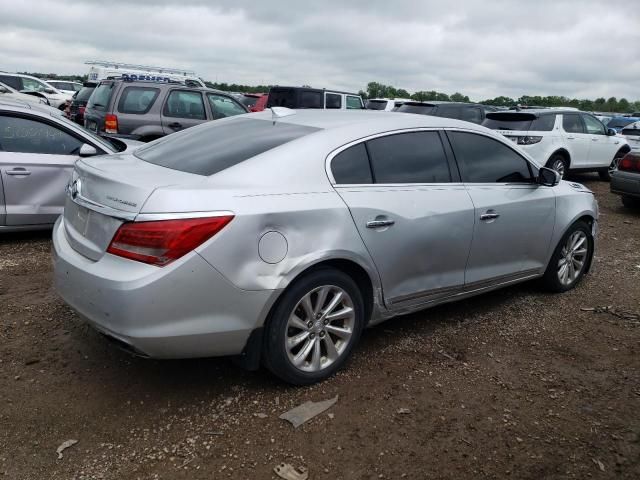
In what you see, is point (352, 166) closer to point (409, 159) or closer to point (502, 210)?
point (409, 159)

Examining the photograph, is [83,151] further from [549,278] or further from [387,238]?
[549,278]

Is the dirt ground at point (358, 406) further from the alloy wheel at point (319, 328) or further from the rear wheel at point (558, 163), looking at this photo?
the rear wheel at point (558, 163)

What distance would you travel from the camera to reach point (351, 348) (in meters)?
3.60

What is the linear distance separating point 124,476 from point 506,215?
123 inches

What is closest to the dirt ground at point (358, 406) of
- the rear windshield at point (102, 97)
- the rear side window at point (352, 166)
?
the rear side window at point (352, 166)

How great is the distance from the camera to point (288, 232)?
123 inches

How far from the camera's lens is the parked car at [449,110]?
14016 mm

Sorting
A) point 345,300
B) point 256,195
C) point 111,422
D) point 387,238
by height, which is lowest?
point 111,422

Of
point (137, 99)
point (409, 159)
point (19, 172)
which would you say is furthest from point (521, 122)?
point (19, 172)

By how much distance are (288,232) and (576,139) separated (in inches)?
422

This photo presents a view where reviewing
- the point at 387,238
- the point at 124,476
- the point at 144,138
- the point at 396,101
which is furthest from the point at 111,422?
the point at 396,101

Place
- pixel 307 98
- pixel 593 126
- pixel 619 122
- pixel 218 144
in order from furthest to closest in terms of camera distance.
Result: pixel 619 122 → pixel 307 98 → pixel 593 126 → pixel 218 144

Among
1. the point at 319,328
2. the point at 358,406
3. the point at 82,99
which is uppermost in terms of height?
the point at 82,99

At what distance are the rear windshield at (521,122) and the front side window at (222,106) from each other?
4952mm
